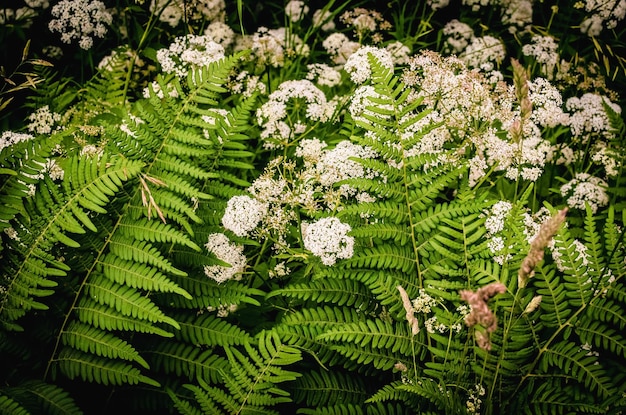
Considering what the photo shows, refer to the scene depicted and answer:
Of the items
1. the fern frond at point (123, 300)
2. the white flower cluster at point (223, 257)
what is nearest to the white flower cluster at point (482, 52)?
the white flower cluster at point (223, 257)

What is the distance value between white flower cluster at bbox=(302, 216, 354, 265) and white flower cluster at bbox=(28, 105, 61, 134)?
1.95 meters

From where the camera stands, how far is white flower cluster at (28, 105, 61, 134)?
3068mm

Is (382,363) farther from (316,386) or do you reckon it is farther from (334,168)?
(334,168)

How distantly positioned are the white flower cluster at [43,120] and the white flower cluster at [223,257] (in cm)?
148

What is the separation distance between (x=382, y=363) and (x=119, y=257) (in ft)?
4.39

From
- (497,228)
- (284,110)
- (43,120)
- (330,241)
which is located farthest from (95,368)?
(497,228)

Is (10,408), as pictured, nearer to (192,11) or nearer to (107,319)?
(107,319)

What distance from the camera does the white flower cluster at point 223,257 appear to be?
7.75 ft

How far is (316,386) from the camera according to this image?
2287mm

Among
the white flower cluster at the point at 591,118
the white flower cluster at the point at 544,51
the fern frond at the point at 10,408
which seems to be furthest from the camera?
the white flower cluster at the point at 544,51

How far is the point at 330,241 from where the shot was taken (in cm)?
225

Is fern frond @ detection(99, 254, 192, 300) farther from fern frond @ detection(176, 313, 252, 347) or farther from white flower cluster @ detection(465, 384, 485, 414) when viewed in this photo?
white flower cluster @ detection(465, 384, 485, 414)

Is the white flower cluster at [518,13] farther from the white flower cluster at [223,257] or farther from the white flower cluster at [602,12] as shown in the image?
the white flower cluster at [223,257]

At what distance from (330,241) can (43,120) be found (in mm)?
2144
